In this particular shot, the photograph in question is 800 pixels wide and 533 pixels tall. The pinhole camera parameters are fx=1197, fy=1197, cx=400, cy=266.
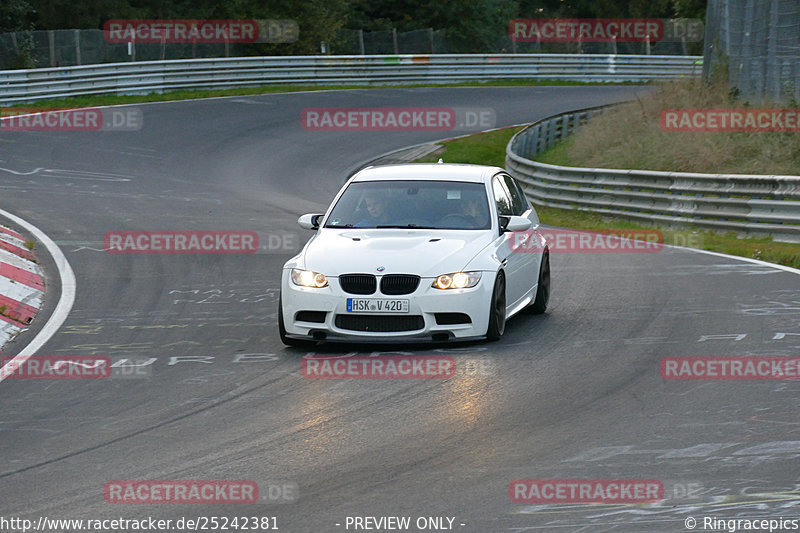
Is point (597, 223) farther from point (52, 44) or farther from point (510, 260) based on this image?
point (52, 44)

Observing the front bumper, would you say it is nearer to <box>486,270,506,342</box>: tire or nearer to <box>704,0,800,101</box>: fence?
<box>486,270,506,342</box>: tire

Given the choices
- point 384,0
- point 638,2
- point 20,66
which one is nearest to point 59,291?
point 20,66

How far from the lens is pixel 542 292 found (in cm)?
1206

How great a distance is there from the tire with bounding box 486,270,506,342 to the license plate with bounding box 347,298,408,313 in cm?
80

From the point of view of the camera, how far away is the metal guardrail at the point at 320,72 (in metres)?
35.7

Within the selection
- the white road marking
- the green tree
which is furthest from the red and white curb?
the green tree

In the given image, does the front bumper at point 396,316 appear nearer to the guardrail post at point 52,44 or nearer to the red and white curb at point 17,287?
the red and white curb at point 17,287

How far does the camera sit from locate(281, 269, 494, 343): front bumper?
994 cm

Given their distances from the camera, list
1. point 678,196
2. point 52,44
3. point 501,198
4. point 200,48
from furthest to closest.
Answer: point 200,48 < point 52,44 < point 678,196 < point 501,198

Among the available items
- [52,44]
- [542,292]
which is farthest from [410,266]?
[52,44]

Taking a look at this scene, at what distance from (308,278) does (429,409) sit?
2544mm

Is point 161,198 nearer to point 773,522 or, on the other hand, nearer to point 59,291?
point 59,291

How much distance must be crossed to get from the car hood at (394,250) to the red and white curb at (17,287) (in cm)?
299

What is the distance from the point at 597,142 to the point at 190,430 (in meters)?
22.4
